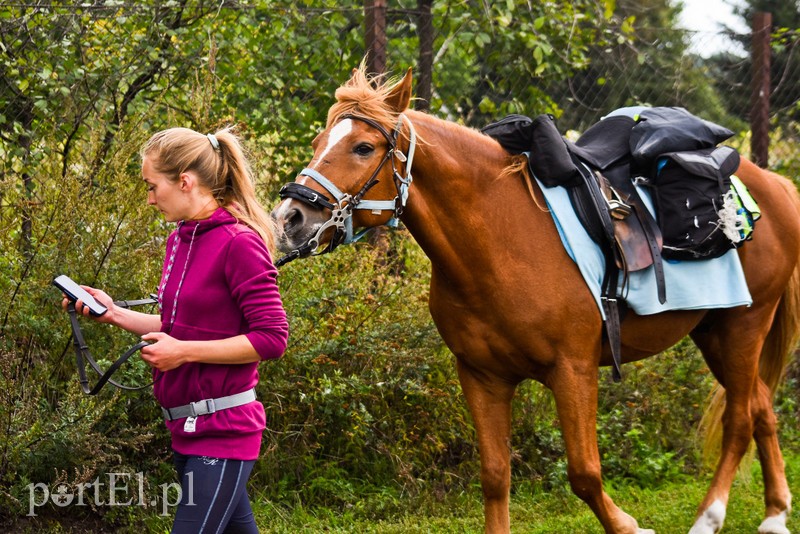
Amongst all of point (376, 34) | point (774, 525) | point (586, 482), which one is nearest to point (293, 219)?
point (586, 482)

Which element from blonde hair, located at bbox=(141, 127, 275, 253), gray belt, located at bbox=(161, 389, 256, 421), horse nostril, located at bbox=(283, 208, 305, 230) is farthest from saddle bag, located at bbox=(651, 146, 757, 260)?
gray belt, located at bbox=(161, 389, 256, 421)

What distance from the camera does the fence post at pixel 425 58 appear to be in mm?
5949

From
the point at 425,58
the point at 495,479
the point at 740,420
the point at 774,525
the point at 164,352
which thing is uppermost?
the point at 425,58

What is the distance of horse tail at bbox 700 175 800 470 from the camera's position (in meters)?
4.79

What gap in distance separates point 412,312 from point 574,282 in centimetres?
179

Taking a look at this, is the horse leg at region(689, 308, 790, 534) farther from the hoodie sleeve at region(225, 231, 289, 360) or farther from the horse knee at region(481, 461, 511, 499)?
the hoodie sleeve at region(225, 231, 289, 360)

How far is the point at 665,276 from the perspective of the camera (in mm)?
3846

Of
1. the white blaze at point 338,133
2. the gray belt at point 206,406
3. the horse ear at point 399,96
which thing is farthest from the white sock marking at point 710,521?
the gray belt at point 206,406

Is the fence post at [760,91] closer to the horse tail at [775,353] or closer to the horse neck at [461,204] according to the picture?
the horse tail at [775,353]

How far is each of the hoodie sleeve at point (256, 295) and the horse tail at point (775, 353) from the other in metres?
3.19

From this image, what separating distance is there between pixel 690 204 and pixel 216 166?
2.21 meters

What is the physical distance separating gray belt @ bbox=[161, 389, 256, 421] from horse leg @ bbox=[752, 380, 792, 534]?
3.10m

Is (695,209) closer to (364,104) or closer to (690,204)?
(690,204)

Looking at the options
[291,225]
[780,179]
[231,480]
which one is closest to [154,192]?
[291,225]
